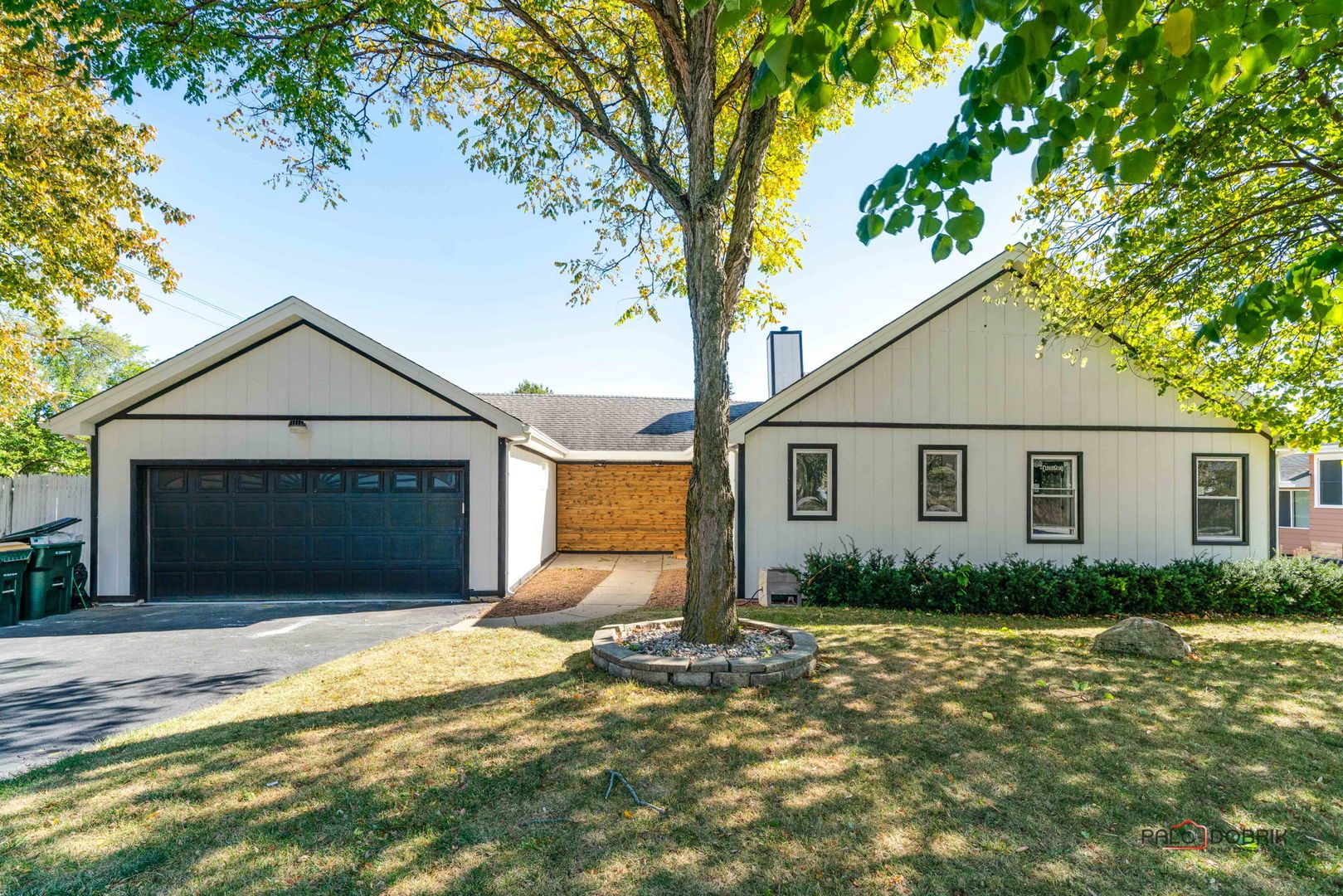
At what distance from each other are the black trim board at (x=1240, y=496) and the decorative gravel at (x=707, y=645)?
28.9 feet

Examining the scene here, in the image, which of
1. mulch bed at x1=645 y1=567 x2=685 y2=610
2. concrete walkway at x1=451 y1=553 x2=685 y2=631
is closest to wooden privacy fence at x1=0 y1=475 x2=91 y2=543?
concrete walkway at x1=451 y1=553 x2=685 y2=631

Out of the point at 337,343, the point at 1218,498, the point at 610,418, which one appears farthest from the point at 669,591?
the point at 1218,498

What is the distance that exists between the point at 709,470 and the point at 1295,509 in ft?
78.1

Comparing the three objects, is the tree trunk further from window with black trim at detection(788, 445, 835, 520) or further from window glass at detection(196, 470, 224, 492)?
window glass at detection(196, 470, 224, 492)

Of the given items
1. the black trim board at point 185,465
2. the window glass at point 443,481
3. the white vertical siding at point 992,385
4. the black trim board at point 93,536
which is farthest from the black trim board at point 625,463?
the black trim board at point 93,536

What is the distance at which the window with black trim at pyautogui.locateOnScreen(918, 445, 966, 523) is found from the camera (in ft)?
32.7

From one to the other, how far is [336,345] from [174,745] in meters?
7.42

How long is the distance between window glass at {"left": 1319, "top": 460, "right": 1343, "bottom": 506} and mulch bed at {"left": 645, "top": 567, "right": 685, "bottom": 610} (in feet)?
65.2

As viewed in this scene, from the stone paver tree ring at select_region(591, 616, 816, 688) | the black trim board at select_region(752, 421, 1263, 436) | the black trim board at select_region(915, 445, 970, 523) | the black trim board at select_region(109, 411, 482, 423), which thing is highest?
the black trim board at select_region(109, 411, 482, 423)

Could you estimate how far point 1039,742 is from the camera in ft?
13.1

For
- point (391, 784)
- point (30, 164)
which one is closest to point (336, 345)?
point (30, 164)

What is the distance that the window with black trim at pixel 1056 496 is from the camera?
32.7 feet

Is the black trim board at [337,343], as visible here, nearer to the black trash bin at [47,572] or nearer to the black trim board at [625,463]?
the black trash bin at [47,572]

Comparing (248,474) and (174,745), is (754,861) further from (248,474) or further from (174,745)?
(248,474)
